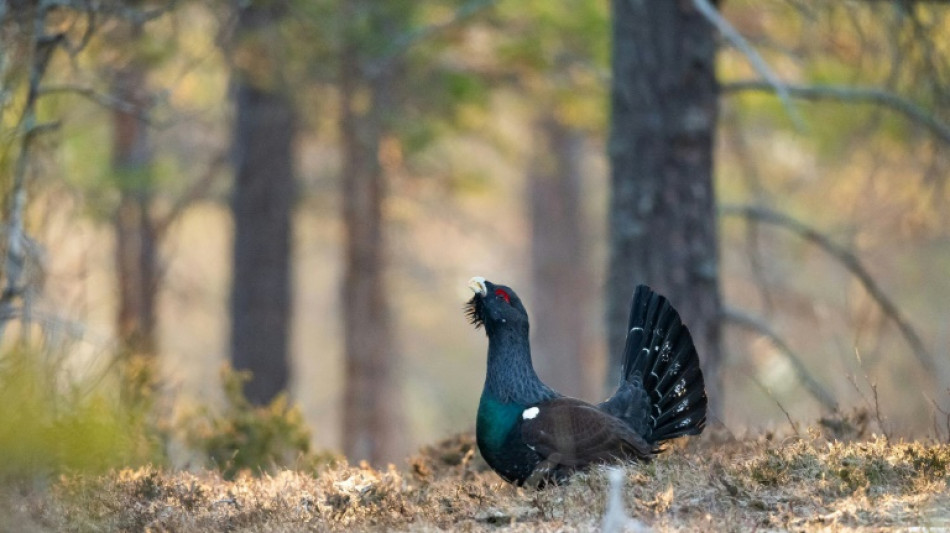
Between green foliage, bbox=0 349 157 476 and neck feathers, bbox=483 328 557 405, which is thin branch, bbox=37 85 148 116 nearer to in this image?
green foliage, bbox=0 349 157 476

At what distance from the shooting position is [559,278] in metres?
23.3

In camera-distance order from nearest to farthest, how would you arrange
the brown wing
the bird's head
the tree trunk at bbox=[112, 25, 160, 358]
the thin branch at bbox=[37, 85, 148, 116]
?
the brown wing, the bird's head, the thin branch at bbox=[37, 85, 148, 116], the tree trunk at bbox=[112, 25, 160, 358]

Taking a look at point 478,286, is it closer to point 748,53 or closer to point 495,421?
point 495,421

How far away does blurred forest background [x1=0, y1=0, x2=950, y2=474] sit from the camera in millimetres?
7742

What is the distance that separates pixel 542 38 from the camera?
14.9 metres

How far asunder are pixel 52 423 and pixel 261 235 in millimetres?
8562

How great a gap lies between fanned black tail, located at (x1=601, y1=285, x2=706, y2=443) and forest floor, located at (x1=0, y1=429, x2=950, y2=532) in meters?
0.27

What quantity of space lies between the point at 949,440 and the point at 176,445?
5.43 m

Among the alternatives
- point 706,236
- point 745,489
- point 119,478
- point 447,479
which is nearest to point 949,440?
point 745,489

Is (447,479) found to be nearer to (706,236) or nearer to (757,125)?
A: (706,236)

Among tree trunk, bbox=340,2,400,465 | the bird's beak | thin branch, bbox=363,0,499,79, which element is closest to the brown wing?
the bird's beak

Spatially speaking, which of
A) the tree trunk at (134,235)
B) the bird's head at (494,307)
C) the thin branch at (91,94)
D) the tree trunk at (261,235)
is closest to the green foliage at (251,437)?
the thin branch at (91,94)

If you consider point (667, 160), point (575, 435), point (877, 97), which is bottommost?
point (575, 435)

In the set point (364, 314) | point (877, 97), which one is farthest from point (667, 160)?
point (364, 314)
